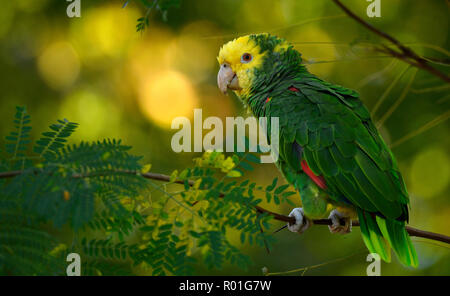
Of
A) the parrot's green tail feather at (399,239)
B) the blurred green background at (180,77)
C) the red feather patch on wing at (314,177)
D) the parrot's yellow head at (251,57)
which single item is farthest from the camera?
the blurred green background at (180,77)

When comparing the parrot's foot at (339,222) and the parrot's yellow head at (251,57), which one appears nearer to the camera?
the parrot's foot at (339,222)

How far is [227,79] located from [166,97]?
128 centimetres

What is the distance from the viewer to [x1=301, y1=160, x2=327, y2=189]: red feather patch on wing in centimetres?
123

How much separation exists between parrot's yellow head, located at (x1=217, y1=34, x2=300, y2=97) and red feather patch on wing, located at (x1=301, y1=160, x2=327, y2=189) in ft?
1.26

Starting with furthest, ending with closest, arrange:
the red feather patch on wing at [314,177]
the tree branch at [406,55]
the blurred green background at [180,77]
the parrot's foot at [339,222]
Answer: the blurred green background at [180,77] → the parrot's foot at [339,222] → the red feather patch on wing at [314,177] → the tree branch at [406,55]

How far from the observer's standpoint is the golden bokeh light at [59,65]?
2.81 m

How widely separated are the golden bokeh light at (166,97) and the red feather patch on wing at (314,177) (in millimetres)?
1455

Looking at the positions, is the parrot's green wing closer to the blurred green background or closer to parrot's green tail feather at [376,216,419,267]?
parrot's green tail feather at [376,216,419,267]

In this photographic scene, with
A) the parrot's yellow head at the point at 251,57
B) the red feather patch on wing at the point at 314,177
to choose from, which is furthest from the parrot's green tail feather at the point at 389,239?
the parrot's yellow head at the point at 251,57

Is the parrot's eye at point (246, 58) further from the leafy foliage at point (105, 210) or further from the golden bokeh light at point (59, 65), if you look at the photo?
the golden bokeh light at point (59, 65)

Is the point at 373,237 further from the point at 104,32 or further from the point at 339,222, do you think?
the point at 104,32

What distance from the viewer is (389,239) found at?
114 cm

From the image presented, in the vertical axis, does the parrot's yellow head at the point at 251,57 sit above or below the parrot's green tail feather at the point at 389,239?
above
